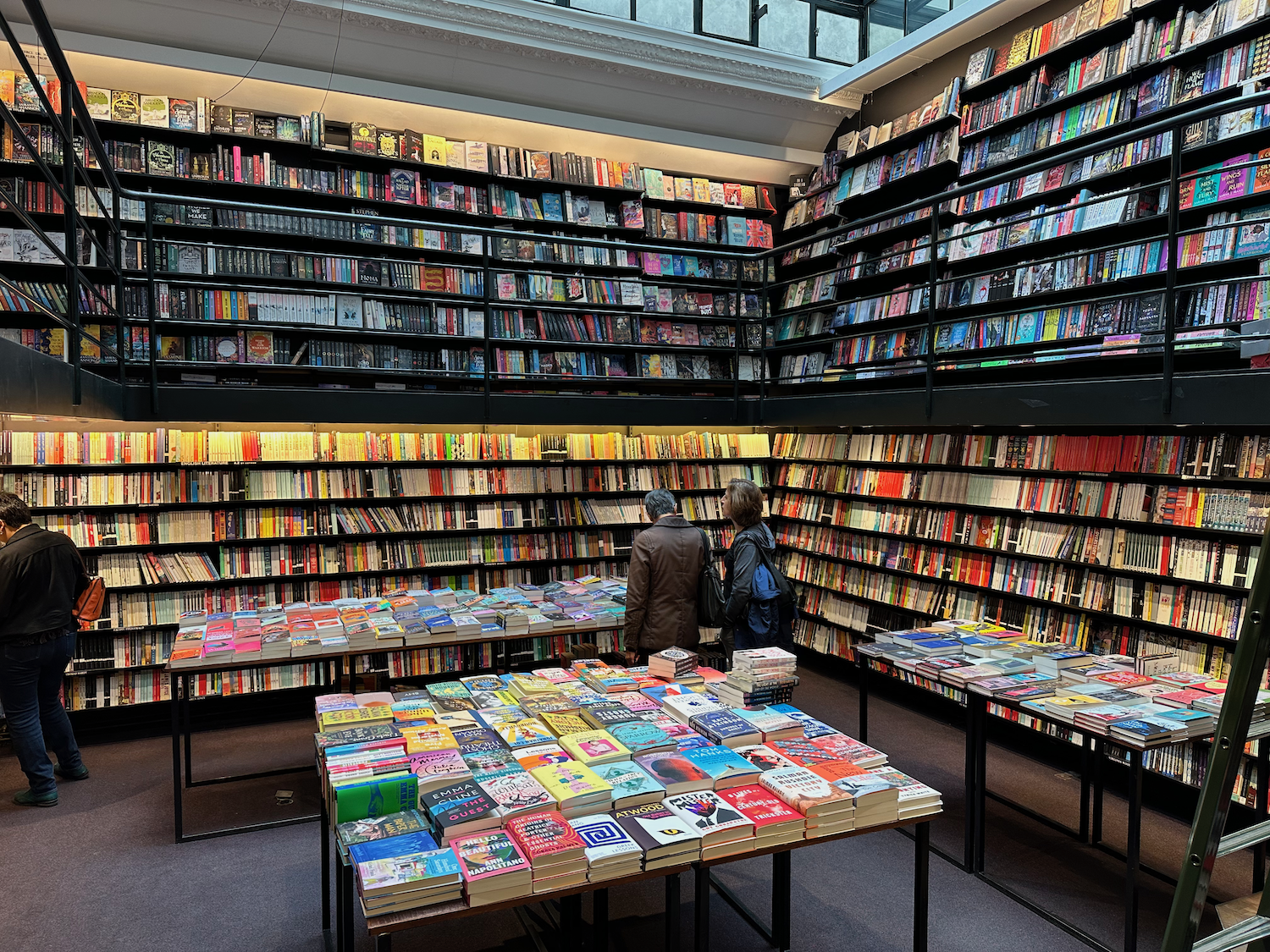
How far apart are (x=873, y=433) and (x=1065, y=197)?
191 centimetres

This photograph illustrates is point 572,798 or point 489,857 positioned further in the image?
point 572,798

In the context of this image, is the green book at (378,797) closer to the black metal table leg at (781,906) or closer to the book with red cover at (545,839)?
the book with red cover at (545,839)

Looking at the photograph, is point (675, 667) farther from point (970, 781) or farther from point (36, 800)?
point (36, 800)

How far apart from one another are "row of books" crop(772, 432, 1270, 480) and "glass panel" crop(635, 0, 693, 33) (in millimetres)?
3753

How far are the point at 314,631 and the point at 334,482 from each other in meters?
1.63

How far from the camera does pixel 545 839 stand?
191cm

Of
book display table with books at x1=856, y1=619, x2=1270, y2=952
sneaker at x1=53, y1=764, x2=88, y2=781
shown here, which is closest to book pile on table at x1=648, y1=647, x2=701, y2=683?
book display table with books at x1=856, y1=619, x2=1270, y2=952

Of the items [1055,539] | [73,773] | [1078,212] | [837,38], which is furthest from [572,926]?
[837,38]

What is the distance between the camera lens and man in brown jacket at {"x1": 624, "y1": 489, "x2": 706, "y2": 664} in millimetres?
4047

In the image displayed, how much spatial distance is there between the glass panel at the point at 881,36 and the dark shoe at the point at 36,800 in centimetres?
787

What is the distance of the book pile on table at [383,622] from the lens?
11.7ft

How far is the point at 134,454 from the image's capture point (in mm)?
4723

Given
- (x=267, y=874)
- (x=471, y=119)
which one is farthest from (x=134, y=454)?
(x=471, y=119)

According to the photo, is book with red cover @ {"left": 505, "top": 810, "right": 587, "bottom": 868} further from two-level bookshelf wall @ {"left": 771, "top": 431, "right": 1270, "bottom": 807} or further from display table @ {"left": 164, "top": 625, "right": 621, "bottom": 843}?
two-level bookshelf wall @ {"left": 771, "top": 431, "right": 1270, "bottom": 807}
